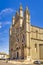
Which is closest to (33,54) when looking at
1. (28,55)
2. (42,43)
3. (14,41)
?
(28,55)

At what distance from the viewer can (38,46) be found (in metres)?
55.3

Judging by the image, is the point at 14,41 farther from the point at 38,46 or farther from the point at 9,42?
the point at 38,46

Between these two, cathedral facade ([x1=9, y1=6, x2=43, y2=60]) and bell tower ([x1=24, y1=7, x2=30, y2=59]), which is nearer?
bell tower ([x1=24, y1=7, x2=30, y2=59])

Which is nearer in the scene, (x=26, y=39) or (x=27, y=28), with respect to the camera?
(x=26, y=39)

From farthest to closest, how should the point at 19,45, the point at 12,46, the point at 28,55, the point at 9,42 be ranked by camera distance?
the point at 9,42 < the point at 12,46 < the point at 19,45 < the point at 28,55

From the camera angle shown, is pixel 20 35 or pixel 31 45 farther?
pixel 20 35

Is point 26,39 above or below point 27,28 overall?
below

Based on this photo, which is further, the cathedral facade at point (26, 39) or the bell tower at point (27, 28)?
the cathedral facade at point (26, 39)

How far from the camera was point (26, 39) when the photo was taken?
51625mm

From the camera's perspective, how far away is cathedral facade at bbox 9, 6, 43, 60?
51.8 meters

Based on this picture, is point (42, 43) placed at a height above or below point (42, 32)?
below

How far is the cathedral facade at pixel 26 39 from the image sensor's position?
51.8m

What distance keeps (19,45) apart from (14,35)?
333 inches

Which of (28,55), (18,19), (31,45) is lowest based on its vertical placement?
(28,55)
